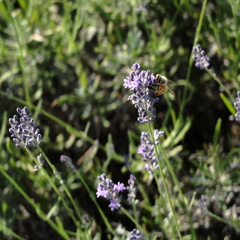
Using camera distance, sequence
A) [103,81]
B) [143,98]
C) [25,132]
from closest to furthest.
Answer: [143,98]
[25,132]
[103,81]

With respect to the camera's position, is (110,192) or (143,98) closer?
(143,98)

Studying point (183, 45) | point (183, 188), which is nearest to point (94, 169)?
point (183, 188)

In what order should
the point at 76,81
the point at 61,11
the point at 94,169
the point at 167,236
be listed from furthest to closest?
1. the point at 61,11
2. the point at 76,81
3. the point at 94,169
4. the point at 167,236

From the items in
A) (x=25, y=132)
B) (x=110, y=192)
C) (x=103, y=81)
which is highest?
(x=103, y=81)

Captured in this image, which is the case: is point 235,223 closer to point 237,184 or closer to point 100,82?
point 237,184

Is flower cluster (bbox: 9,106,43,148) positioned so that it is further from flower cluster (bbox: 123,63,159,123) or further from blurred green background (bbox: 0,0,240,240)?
blurred green background (bbox: 0,0,240,240)

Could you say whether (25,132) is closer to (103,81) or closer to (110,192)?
(110,192)

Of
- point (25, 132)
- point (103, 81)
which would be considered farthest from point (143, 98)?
point (103, 81)

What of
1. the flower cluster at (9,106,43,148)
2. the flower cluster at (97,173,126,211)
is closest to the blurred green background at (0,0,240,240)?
the flower cluster at (97,173,126,211)
